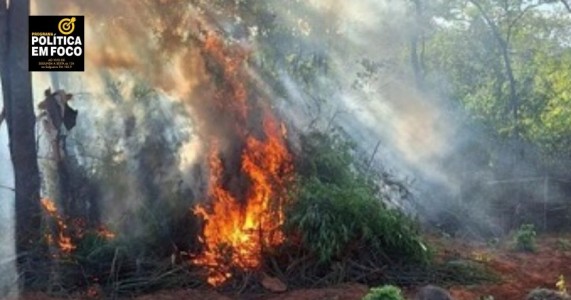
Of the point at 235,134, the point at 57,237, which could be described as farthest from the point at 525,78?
the point at 57,237

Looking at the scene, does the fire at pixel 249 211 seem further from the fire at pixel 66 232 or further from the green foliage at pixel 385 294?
the green foliage at pixel 385 294

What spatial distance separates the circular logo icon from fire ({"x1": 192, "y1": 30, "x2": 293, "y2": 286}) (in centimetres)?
254

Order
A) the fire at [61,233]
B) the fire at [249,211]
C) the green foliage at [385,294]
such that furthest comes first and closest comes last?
the fire at [61,233], the fire at [249,211], the green foliage at [385,294]

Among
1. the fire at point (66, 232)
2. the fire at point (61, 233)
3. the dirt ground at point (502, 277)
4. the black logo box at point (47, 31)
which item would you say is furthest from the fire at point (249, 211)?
the black logo box at point (47, 31)

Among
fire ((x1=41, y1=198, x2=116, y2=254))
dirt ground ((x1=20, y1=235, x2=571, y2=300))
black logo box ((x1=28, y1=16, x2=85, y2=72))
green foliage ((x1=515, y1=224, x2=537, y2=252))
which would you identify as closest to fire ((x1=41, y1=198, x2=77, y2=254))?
fire ((x1=41, y1=198, x2=116, y2=254))

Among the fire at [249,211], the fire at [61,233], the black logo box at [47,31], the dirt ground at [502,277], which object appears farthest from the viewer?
the black logo box at [47,31]

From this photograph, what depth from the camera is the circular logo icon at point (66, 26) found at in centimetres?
1084

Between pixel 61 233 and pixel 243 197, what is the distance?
3.17 metres

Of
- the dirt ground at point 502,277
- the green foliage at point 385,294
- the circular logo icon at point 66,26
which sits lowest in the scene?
the dirt ground at point 502,277

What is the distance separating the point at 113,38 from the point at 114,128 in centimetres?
204

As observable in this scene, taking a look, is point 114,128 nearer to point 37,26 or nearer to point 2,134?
point 37,26

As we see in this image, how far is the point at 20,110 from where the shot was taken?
10.3 m

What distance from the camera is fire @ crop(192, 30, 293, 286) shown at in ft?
31.8

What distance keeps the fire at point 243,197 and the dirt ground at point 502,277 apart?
81cm
